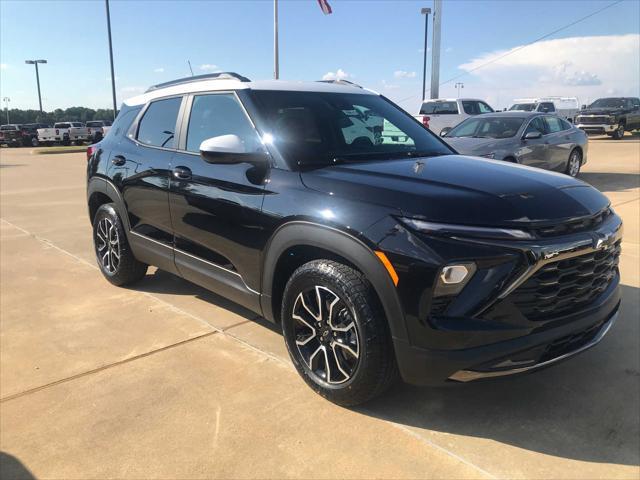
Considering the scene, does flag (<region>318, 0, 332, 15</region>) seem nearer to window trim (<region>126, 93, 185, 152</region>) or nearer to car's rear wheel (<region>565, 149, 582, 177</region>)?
car's rear wheel (<region>565, 149, 582, 177</region>)

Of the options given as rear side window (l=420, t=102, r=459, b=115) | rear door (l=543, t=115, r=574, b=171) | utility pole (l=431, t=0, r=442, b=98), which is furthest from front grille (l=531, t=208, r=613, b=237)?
utility pole (l=431, t=0, r=442, b=98)

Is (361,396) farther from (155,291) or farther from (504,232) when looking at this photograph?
(155,291)

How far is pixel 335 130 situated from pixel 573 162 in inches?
377

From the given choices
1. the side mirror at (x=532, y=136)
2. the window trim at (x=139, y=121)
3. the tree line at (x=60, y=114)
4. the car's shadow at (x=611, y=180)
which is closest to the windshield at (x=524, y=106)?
the car's shadow at (x=611, y=180)

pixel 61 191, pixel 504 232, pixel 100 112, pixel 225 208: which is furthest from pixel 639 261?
Result: pixel 100 112

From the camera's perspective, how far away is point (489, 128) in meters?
10.1

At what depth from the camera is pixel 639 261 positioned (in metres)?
5.50

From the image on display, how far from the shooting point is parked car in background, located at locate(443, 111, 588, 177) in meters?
9.26

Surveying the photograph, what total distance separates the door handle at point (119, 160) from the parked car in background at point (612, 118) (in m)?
26.6

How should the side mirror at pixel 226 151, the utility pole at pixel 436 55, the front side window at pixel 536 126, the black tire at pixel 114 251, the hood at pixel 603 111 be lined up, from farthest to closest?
the hood at pixel 603 111 → the utility pole at pixel 436 55 → the front side window at pixel 536 126 → the black tire at pixel 114 251 → the side mirror at pixel 226 151

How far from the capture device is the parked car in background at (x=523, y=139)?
9.26m

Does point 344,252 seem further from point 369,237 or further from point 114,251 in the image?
point 114,251

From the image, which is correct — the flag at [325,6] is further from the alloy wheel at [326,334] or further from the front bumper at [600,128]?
the alloy wheel at [326,334]

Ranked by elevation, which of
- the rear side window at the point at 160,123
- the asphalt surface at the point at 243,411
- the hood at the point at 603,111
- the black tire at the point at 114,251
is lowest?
the asphalt surface at the point at 243,411
